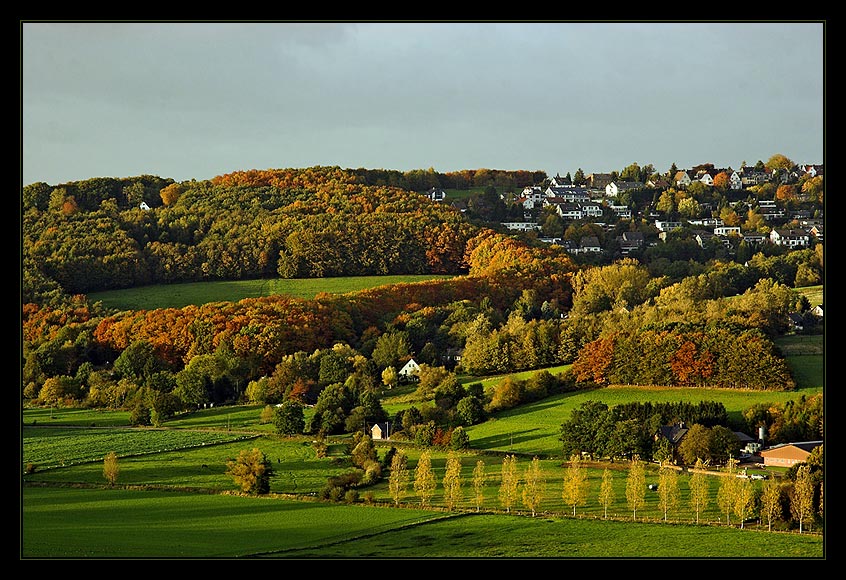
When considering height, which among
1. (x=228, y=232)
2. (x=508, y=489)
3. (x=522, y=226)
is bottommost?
(x=508, y=489)

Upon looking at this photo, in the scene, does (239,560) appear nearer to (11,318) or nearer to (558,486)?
(11,318)

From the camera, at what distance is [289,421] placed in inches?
1730

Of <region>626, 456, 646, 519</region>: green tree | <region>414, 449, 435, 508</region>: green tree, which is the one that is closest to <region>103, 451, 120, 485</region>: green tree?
<region>414, 449, 435, 508</region>: green tree

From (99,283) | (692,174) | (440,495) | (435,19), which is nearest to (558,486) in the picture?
(440,495)

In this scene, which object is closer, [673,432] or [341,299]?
[673,432]

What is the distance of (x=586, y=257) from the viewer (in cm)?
8431

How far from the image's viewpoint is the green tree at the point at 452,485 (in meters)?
34.4

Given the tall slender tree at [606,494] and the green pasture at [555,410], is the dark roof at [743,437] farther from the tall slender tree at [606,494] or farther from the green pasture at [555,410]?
the tall slender tree at [606,494]

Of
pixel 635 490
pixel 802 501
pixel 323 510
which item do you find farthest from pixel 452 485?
pixel 802 501

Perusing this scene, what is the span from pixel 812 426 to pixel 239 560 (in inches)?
859

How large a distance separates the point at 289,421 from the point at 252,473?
7.61m

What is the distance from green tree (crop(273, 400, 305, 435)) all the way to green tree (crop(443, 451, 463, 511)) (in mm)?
9842

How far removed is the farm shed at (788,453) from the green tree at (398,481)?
12.0 meters

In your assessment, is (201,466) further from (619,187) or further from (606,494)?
(619,187)
